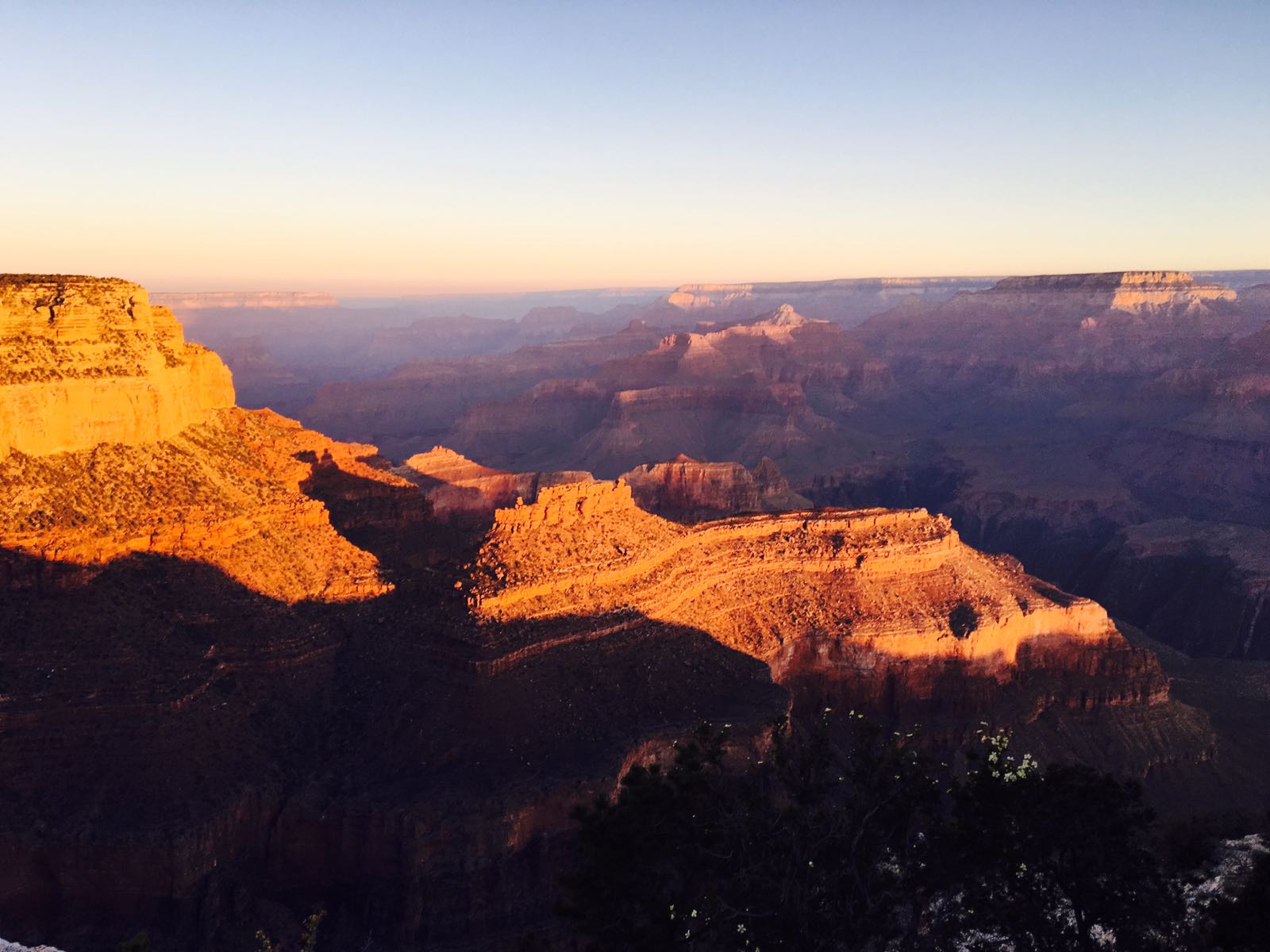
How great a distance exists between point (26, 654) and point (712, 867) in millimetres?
21814

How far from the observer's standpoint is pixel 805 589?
46656 mm

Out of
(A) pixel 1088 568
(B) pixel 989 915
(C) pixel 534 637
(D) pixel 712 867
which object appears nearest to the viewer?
(B) pixel 989 915

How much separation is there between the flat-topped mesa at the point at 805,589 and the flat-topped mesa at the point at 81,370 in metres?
15.5

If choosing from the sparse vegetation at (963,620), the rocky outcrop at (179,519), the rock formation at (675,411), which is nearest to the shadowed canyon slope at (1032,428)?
the rock formation at (675,411)

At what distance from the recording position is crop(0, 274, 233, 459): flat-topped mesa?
3559 cm

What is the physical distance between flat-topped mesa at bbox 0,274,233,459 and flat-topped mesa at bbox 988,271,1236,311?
187007 millimetres

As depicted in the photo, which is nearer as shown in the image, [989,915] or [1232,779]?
[989,915]

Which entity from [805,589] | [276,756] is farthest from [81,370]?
[805,589]

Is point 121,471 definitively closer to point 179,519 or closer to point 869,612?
point 179,519

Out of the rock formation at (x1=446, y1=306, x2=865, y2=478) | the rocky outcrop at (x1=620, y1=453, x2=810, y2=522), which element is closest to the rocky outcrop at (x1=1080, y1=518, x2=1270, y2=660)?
the rocky outcrop at (x1=620, y1=453, x2=810, y2=522)

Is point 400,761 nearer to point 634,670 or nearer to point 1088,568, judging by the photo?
point 634,670

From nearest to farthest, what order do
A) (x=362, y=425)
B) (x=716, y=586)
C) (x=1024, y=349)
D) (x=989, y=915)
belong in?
(x=989, y=915)
(x=716, y=586)
(x=362, y=425)
(x=1024, y=349)

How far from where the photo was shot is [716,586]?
4400 cm

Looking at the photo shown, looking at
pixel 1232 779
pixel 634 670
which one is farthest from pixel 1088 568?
pixel 634 670
